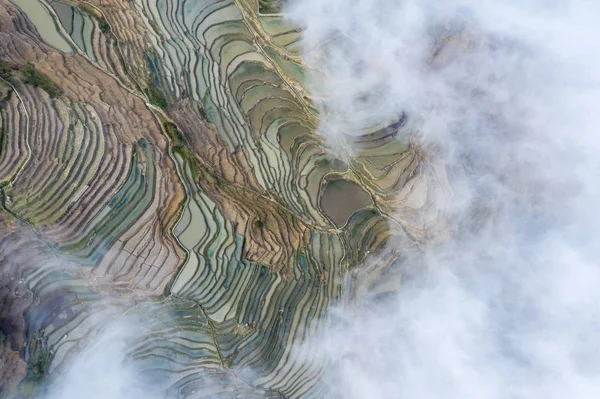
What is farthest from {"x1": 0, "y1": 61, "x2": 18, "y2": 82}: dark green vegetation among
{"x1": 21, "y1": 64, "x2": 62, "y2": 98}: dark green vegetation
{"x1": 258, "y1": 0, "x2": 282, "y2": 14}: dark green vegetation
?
{"x1": 258, "y1": 0, "x2": 282, "y2": 14}: dark green vegetation

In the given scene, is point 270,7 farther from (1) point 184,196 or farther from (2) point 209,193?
(1) point 184,196

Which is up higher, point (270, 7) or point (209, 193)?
point (270, 7)

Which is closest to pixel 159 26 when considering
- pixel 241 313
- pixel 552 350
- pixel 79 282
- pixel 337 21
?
pixel 337 21

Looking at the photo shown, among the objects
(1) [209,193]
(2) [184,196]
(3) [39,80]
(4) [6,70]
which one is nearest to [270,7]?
(1) [209,193]

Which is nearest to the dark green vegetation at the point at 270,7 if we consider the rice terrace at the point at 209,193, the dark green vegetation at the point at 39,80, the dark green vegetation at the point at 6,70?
the rice terrace at the point at 209,193

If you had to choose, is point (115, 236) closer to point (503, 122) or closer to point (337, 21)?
point (337, 21)

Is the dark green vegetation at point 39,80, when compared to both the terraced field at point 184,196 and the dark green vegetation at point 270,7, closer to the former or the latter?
the terraced field at point 184,196
